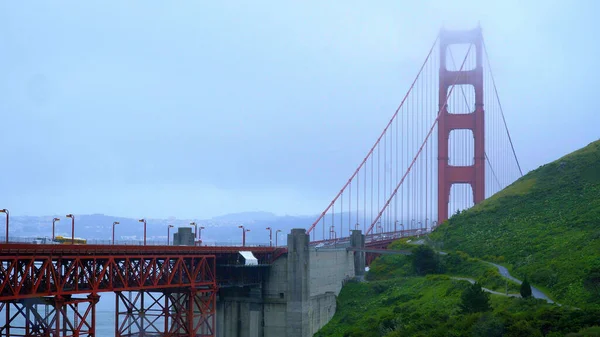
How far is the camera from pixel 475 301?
49.0 metres

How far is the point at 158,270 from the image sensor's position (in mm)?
54156

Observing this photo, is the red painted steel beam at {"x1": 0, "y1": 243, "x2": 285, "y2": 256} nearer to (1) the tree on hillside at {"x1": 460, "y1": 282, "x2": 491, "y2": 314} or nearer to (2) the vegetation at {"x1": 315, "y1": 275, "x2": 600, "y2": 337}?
(2) the vegetation at {"x1": 315, "y1": 275, "x2": 600, "y2": 337}

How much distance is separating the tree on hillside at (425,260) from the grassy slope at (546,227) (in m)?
4.49

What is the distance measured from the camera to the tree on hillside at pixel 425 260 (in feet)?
246

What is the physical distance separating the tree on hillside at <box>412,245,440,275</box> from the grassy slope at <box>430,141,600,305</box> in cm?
449

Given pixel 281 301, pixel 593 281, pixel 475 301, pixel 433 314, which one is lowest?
pixel 433 314

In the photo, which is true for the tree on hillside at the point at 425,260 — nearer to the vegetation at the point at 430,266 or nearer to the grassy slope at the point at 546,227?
the vegetation at the point at 430,266

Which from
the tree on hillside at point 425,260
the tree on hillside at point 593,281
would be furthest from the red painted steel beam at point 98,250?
the tree on hillside at point 593,281

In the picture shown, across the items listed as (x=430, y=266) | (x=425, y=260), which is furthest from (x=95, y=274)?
(x=430, y=266)

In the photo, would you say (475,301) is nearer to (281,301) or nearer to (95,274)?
(281,301)

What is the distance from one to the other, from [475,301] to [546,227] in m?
29.3

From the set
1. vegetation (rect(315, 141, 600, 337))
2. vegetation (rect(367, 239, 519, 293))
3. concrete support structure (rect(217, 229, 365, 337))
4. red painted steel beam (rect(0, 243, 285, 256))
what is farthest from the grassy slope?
red painted steel beam (rect(0, 243, 285, 256))

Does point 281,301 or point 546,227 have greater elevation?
point 546,227

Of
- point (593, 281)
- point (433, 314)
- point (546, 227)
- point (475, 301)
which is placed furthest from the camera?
point (546, 227)
